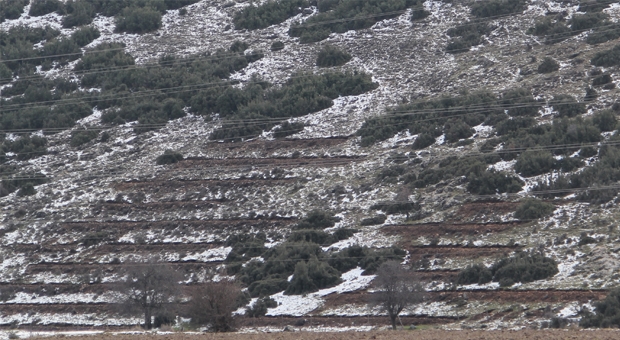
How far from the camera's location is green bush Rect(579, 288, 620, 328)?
2219cm

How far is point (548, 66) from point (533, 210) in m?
14.2

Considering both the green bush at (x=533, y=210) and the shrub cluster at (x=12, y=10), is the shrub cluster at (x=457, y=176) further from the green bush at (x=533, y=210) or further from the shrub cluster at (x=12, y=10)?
the shrub cluster at (x=12, y=10)

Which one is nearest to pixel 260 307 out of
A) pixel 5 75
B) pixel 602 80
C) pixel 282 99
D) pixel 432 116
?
pixel 432 116

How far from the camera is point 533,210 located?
32281 mm

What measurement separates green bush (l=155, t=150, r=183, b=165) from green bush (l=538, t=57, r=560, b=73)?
17.8 m

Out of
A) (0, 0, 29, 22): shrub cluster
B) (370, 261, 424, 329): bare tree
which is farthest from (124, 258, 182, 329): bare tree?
(0, 0, 29, 22): shrub cluster

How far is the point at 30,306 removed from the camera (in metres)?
33.0

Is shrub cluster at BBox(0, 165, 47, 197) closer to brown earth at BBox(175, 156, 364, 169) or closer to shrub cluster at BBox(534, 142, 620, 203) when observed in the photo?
brown earth at BBox(175, 156, 364, 169)

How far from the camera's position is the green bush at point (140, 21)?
2295 inches

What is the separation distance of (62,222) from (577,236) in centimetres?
2126

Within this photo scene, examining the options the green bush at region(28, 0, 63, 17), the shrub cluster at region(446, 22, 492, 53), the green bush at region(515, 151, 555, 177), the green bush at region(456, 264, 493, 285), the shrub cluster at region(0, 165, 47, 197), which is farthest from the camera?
the green bush at region(28, 0, 63, 17)

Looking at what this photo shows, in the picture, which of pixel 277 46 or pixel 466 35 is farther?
pixel 277 46

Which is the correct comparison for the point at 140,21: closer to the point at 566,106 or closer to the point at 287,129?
the point at 287,129

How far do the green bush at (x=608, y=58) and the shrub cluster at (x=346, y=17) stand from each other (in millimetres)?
14680
